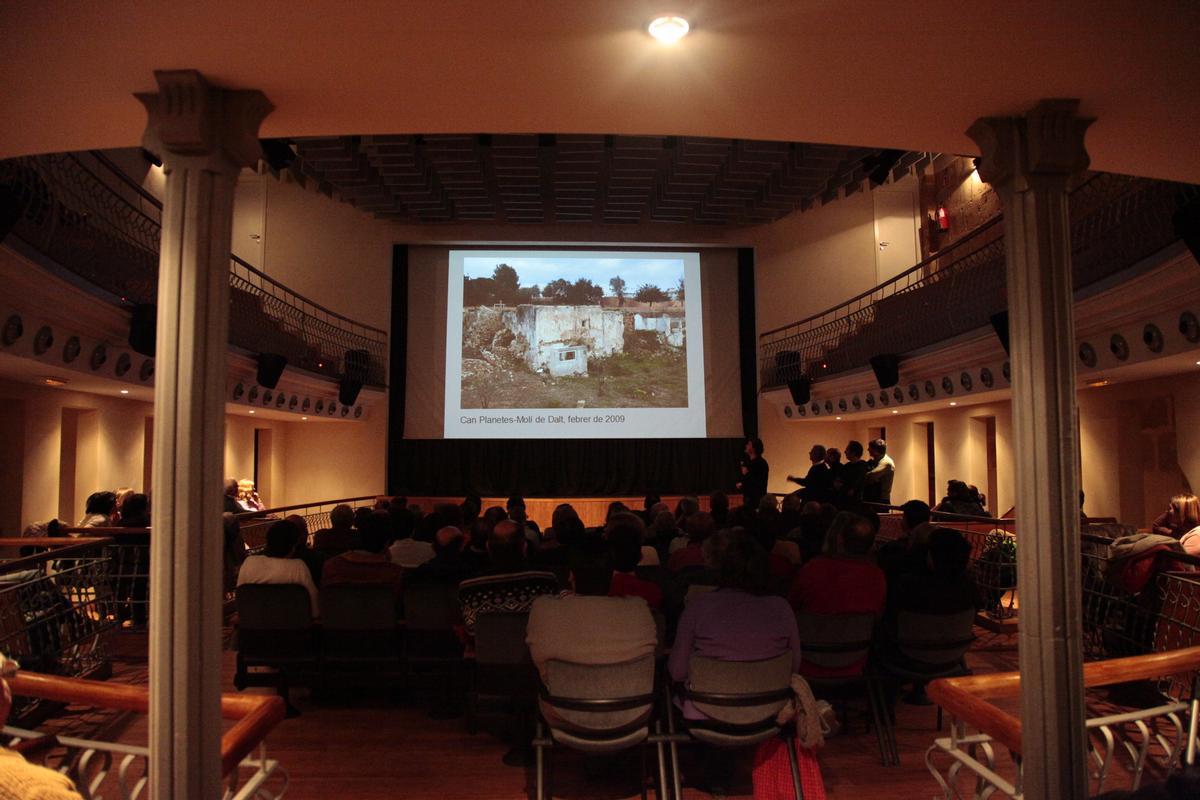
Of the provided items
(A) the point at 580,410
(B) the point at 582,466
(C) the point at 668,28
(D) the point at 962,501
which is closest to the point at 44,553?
(C) the point at 668,28

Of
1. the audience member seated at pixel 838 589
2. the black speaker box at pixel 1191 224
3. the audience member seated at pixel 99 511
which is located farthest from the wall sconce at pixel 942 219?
the audience member seated at pixel 99 511

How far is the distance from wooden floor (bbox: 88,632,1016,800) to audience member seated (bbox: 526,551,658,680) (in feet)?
2.65

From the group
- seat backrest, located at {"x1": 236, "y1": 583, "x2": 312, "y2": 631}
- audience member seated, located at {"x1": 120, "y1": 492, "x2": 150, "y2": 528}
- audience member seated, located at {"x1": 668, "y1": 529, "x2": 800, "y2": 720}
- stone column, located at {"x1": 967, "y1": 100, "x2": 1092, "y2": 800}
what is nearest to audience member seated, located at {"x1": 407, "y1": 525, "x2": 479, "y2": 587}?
seat backrest, located at {"x1": 236, "y1": 583, "x2": 312, "y2": 631}

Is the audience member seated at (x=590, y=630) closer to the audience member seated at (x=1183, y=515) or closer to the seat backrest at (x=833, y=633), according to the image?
the seat backrest at (x=833, y=633)

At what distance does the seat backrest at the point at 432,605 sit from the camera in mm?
4008

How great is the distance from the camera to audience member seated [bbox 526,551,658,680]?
9.39 feet

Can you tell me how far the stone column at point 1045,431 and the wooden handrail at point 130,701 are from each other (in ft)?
7.57

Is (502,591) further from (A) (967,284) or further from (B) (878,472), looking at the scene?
(A) (967,284)

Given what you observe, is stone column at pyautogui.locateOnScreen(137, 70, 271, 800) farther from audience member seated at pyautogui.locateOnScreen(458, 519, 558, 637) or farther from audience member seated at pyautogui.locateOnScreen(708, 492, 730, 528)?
audience member seated at pyautogui.locateOnScreen(708, 492, 730, 528)

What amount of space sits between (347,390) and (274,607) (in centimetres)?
945

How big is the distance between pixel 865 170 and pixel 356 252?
10105 mm

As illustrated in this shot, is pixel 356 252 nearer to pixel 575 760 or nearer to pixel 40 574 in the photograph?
pixel 40 574

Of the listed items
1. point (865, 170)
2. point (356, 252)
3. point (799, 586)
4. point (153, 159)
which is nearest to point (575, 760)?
point (799, 586)

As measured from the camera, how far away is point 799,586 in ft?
12.1
